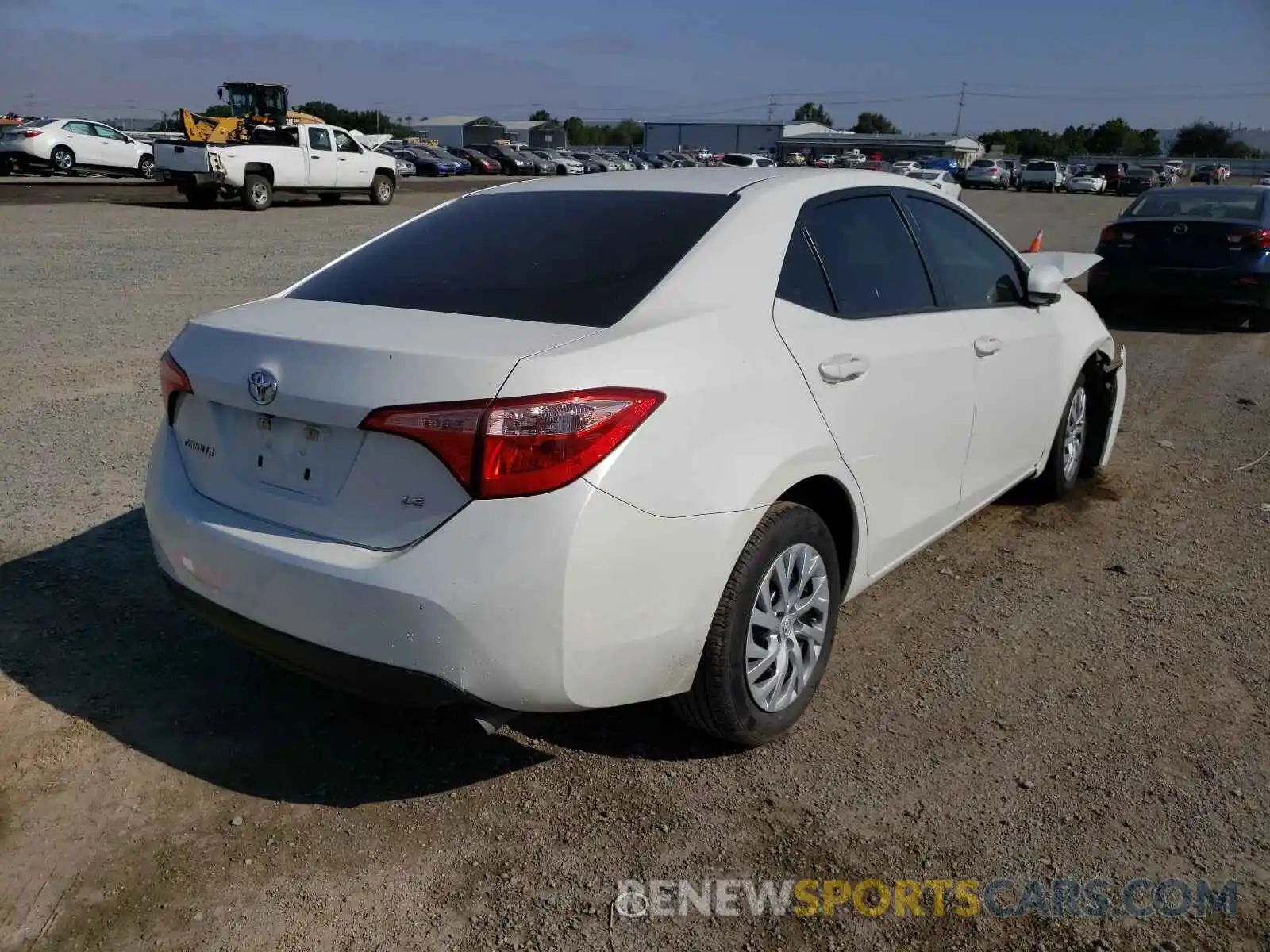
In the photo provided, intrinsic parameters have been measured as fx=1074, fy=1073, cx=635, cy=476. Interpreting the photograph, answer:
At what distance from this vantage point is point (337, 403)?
264 cm

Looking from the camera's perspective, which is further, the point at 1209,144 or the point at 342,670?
the point at 1209,144

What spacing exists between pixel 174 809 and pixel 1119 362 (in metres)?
4.93

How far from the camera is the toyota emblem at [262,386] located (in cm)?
275

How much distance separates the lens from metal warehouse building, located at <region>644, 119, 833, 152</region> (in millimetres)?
116062

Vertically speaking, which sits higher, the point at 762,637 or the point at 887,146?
the point at 887,146

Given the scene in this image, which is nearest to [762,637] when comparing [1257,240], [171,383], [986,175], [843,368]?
[843,368]

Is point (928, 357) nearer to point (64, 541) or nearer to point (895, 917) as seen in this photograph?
point (895, 917)

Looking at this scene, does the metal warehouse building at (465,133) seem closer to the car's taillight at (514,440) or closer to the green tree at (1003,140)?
the green tree at (1003,140)

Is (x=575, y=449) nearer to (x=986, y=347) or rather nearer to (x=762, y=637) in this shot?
(x=762, y=637)

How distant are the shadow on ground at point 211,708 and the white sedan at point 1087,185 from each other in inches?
2410

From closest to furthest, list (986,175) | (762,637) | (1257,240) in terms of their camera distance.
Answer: (762,637)
(1257,240)
(986,175)

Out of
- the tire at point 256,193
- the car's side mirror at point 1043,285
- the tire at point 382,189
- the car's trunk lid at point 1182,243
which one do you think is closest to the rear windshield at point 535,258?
the car's side mirror at point 1043,285

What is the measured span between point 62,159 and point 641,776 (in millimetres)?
33889

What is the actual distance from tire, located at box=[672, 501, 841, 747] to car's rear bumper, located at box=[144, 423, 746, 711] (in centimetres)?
8
